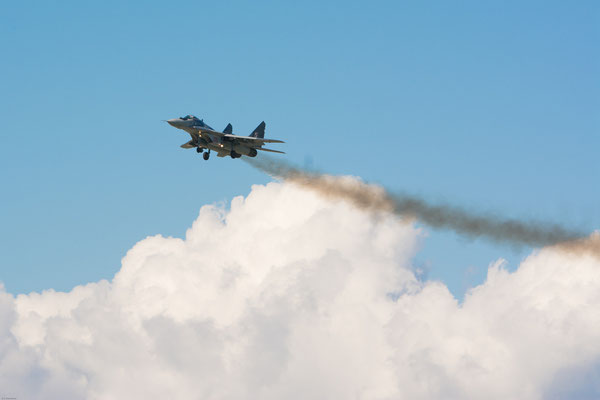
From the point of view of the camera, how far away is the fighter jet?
67.0 meters

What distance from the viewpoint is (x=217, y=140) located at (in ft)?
223

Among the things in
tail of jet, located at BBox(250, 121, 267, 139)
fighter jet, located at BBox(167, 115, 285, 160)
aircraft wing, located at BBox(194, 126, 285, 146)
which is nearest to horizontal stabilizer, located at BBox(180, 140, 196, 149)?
fighter jet, located at BBox(167, 115, 285, 160)

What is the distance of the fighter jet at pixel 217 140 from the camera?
6700 centimetres

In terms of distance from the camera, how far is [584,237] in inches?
2387

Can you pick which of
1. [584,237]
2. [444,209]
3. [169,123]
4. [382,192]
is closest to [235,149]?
[169,123]

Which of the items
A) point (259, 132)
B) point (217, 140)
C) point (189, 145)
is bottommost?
point (217, 140)

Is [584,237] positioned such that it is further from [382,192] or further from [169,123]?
[169,123]

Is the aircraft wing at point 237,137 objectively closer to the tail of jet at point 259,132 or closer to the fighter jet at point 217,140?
the fighter jet at point 217,140

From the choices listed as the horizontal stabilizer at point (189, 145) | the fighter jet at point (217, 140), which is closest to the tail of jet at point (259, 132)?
the fighter jet at point (217, 140)

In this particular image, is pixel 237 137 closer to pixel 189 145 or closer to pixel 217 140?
pixel 217 140

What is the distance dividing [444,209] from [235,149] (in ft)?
85.6

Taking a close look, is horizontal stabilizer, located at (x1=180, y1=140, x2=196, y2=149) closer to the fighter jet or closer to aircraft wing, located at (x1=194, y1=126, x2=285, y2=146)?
the fighter jet

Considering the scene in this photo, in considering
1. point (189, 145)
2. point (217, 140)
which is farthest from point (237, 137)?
point (189, 145)

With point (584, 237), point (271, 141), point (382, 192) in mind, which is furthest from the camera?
point (382, 192)
